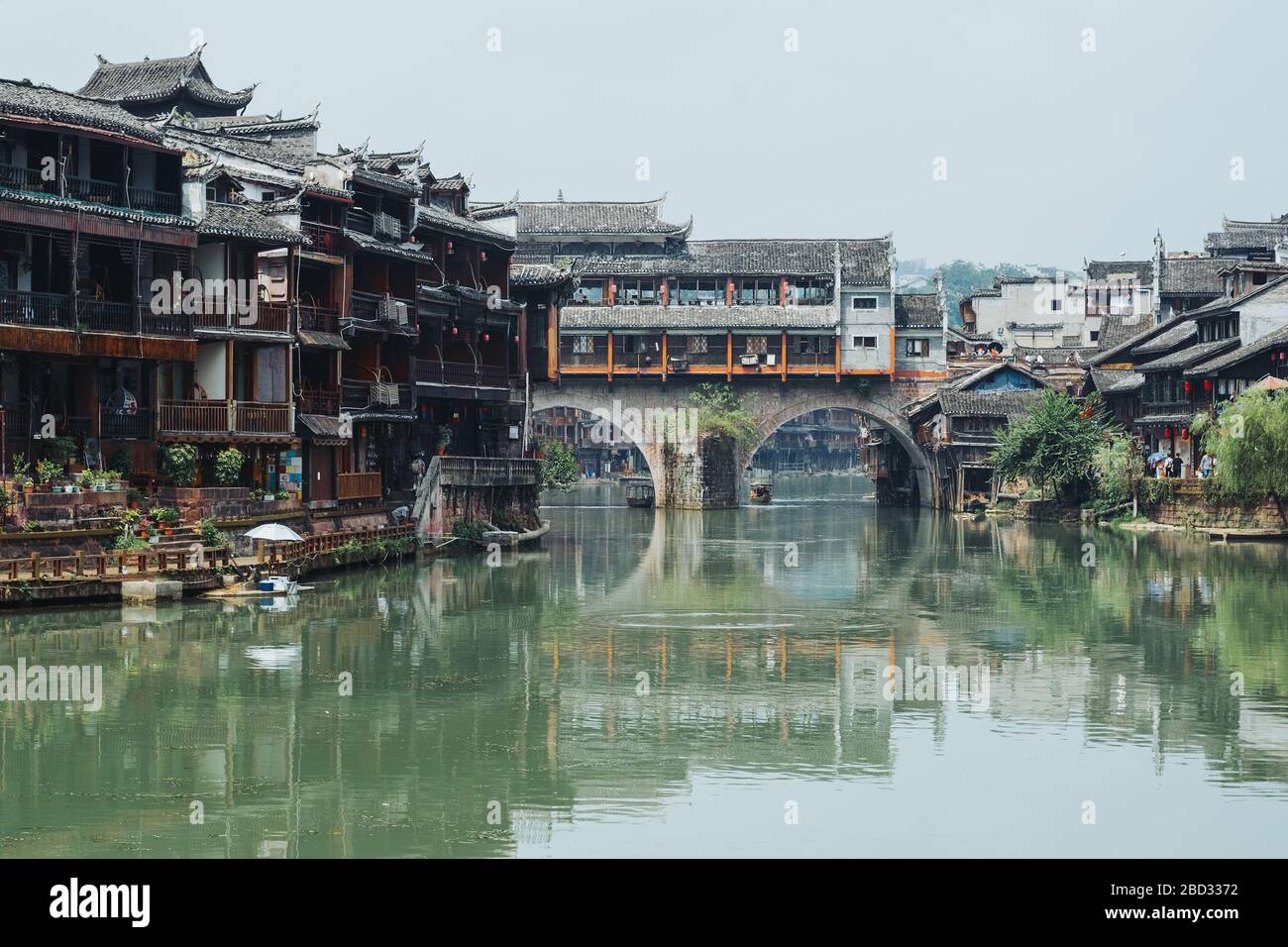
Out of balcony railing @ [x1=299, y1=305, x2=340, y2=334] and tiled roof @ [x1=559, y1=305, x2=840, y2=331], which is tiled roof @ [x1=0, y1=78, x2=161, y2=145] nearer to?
balcony railing @ [x1=299, y1=305, x2=340, y2=334]

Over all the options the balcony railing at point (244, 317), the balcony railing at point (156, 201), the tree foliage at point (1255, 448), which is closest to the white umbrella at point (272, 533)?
the balcony railing at point (244, 317)

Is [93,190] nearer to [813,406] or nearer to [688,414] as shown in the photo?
[688,414]

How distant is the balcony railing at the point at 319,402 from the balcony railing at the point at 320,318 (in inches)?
66.6

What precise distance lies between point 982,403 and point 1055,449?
806 centimetres

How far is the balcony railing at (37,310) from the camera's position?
33.7 metres

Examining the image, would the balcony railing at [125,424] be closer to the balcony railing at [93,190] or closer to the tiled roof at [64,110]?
the balcony railing at [93,190]

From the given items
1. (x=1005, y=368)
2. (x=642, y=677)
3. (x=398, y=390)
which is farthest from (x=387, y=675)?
(x=1005, y=368)

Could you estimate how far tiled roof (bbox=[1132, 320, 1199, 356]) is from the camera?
213 ft

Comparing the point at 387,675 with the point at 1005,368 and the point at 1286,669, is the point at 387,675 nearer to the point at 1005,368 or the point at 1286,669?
the point at 1286,669

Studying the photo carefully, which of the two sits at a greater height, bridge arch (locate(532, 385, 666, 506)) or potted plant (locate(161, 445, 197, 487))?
bridge arch (locate(532, 385, 666, 506))

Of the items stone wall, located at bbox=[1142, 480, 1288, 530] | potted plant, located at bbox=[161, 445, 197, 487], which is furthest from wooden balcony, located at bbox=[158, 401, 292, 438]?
stone wall, located at bbox=[1142, 480, 1288, 530]

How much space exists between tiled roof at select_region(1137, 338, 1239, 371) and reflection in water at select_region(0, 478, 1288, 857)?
21.5 metres

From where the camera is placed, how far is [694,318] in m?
71.2
